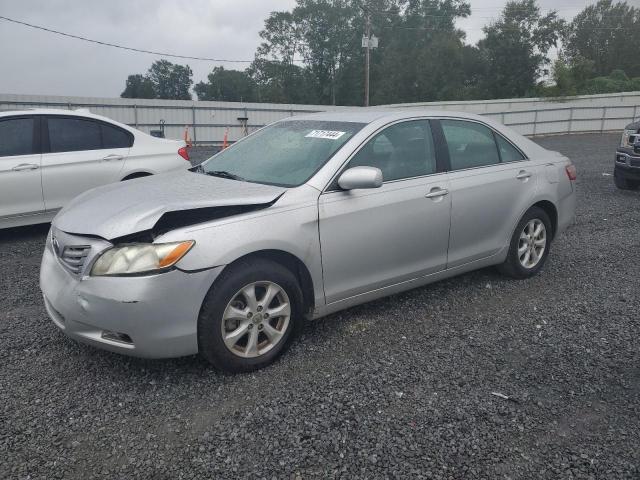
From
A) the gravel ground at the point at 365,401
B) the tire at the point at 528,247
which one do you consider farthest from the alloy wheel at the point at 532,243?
the gravel ground at the point at 365,401

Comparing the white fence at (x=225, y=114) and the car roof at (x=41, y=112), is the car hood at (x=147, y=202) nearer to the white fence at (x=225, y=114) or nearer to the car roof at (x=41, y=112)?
the car roof at (x=41, y=112)

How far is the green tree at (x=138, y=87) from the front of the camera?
7146 cm

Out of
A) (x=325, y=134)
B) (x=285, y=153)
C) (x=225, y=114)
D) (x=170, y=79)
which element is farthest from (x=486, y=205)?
(x=170, y=79)

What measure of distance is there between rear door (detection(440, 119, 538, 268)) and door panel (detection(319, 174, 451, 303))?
17 cm

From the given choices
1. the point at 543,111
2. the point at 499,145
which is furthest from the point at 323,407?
the point at 543,111

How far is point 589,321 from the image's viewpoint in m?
4.13

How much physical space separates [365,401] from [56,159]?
5.12 m

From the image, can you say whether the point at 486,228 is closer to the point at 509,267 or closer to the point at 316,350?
the point at 509,267

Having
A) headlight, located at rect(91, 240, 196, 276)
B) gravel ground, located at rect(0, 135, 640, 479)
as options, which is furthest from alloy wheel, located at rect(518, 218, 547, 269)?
headlight, located at rect(91, 240, 196, 276)

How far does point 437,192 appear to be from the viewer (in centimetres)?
411

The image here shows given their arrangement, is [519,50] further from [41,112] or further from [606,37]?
[41,112]

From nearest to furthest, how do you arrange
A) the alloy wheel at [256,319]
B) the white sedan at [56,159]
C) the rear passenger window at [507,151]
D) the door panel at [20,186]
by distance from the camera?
the alloy wheel at [256,319] → the rear passenger window at [507,151] → the door panel at [20,186] → the white sedan at [56,159]

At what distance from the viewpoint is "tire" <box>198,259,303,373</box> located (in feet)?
10.1

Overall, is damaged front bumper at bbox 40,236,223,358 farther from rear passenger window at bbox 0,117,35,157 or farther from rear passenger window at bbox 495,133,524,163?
rear passenger window at bbox 0,117,35,157
